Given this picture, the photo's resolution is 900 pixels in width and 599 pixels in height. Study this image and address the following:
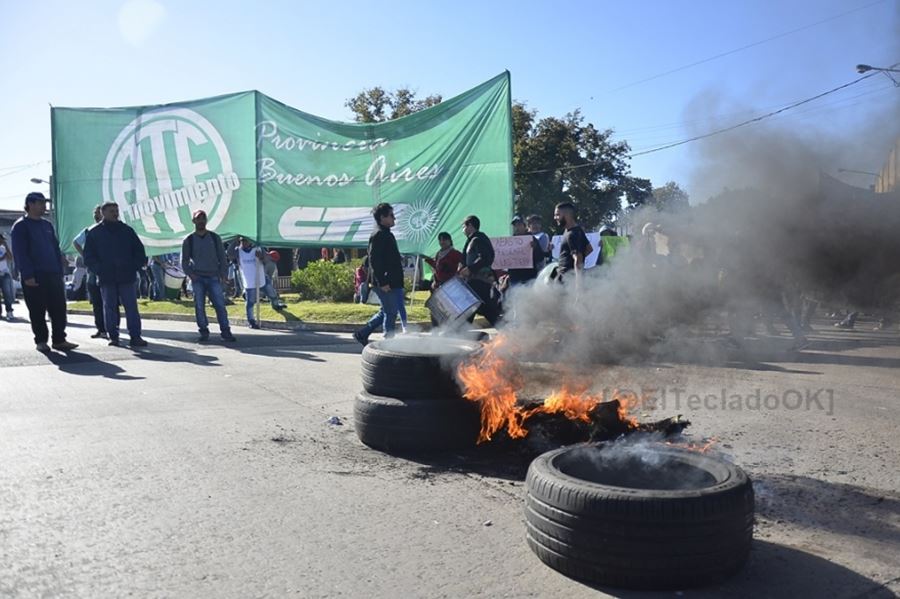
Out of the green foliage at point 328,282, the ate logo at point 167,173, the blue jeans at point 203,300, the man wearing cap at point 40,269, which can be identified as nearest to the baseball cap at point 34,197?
the man wearing cap at point 40,269

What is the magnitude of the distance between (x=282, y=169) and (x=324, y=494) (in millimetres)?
10640

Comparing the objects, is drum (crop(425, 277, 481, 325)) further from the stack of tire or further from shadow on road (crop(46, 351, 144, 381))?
shadow on road (crop(46, 351, 144, 381))

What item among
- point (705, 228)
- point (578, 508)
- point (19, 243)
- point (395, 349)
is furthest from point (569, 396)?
point (19, 243)

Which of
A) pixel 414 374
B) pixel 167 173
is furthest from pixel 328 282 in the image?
pixel 414 374

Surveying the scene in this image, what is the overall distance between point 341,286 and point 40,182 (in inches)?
1588

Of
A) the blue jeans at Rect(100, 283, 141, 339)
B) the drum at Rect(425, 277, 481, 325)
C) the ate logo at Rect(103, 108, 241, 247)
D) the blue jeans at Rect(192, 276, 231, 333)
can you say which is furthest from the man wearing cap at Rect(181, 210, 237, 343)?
the drum at Rect(425, 277, 481, 325)

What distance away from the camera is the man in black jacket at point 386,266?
923 centimetres

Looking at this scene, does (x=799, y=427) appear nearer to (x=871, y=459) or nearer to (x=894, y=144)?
(x=871, y=459)

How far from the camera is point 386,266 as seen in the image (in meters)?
9.27

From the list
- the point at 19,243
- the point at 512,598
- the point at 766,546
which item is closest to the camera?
the point at 512,598

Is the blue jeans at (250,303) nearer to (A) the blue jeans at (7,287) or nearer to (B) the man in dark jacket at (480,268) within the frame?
(B) the man in dark jacket at (480,268)

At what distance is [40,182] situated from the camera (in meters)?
48.6

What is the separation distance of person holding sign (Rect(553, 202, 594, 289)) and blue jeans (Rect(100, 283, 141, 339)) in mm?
5984

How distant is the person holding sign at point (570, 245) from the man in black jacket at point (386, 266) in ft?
7.06
